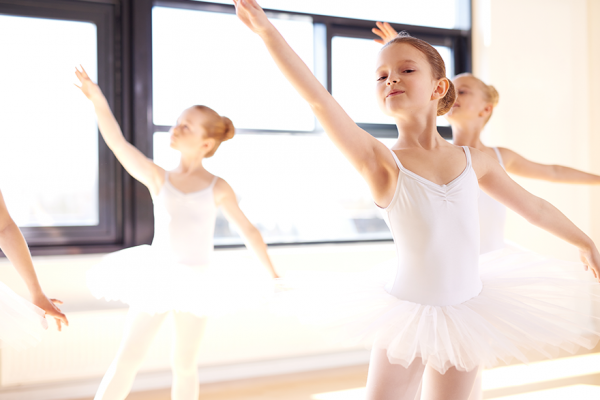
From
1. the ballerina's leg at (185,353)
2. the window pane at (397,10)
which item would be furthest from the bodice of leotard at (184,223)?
the window pane at (397,10)

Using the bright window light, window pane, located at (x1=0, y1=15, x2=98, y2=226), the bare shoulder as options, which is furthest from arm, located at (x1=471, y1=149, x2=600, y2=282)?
window pane, located at (x1=0, y1=15, x2=98, y2=226)

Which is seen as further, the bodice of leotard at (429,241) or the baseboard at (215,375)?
the baseboard at (215,375)

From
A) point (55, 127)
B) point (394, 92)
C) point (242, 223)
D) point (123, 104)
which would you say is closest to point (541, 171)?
point (394, 92)

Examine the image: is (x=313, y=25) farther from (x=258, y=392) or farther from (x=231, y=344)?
(x=258, y=392)

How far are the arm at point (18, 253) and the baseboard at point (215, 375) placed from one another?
1233 millimetres

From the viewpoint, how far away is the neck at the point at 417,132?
1.13m

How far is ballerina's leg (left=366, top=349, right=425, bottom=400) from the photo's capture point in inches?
37.9

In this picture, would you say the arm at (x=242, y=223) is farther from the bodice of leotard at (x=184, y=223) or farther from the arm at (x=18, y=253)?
the arm at (x=18, y=253)

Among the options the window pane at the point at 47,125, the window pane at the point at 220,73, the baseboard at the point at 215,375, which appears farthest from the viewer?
the window pane at the point at 220,73

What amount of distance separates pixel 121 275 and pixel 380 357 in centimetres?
113

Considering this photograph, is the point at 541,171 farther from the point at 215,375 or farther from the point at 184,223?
the point at 215,375

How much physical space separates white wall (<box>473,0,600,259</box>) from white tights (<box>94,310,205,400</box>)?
242 cm

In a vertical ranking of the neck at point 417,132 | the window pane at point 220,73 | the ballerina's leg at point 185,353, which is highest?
the window pane at point 220,73

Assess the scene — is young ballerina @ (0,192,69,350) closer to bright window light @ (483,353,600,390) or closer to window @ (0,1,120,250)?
window @ (0,1,120,250)
